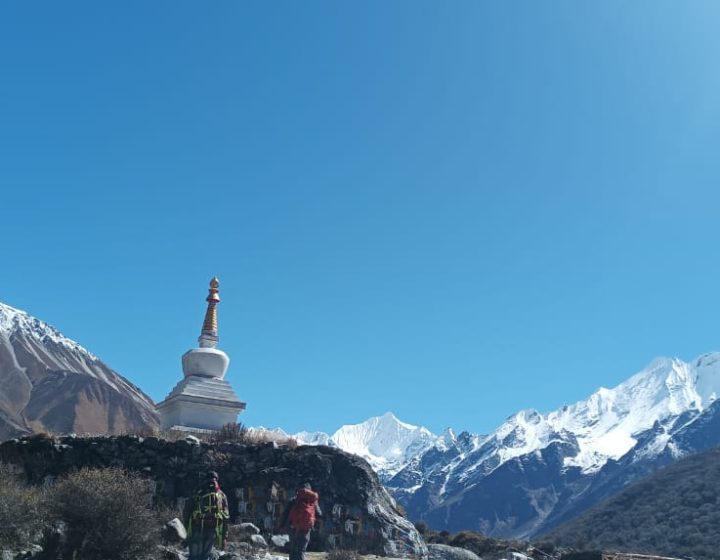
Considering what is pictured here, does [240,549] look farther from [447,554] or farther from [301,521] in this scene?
[447,554]

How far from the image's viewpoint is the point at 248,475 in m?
22.5

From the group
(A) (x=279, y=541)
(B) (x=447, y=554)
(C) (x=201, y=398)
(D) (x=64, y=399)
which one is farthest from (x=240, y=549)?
(D) (x=64, y=399)

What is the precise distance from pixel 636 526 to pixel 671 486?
2168cm

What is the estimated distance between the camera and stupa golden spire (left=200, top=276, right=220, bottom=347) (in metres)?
32.9

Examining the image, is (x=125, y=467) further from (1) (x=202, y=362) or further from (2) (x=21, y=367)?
(2) (x=21, y=367)

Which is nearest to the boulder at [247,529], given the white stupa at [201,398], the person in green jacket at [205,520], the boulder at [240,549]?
the boulder at [240,549]

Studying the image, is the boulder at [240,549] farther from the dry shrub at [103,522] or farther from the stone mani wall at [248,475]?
the stone mani wall at [248,475]

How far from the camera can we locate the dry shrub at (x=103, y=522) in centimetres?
1391

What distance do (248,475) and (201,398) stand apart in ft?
23.8

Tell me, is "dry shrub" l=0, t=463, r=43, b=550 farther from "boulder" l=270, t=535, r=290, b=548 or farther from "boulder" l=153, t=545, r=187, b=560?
"boulder" l=270, t=535, r=290, b=548

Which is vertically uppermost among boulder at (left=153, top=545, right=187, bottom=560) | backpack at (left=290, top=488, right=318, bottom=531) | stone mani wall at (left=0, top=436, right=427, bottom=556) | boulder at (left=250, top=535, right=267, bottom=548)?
stone mani wall at (left=0, top=436, right=427, bottom=556)

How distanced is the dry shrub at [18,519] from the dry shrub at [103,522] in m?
0.31

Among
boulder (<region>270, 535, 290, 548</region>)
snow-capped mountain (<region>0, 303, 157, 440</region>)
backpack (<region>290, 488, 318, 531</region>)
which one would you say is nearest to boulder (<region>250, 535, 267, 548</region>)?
boulder (<region>270, 535, 290, 548</region>)

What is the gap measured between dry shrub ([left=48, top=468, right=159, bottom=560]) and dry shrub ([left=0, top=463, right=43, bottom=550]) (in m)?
0.31
